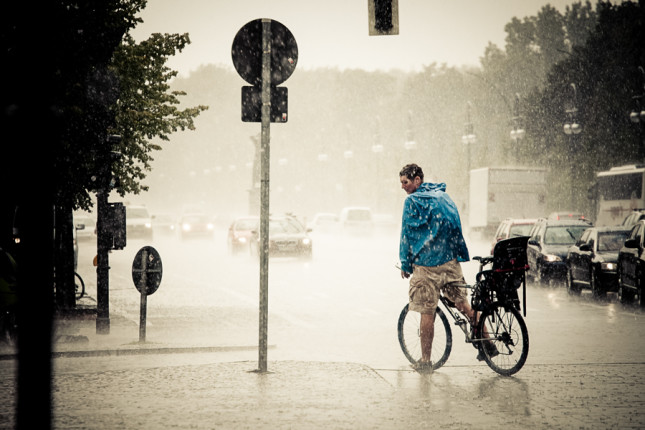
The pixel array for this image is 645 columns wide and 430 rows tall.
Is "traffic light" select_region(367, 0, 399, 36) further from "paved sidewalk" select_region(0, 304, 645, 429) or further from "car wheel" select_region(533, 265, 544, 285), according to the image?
"car wheel" select_region(533, 265, 544, 285)

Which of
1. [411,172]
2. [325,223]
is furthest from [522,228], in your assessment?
[325,223]

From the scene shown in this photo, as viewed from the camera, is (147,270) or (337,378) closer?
(337,378)

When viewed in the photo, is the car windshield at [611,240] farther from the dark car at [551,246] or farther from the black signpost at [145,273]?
the black signpost at [145,273]

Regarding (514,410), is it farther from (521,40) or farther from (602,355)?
(521,40)

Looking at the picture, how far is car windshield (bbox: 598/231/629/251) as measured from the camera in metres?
18.0

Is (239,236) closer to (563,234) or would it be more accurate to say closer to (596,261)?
(563,234)

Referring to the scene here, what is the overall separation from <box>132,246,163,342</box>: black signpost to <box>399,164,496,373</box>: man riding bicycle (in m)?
3.46

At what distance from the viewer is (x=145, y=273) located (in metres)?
10.7

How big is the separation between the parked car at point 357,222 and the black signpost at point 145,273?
135 ft

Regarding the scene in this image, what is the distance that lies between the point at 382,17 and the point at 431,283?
290cm

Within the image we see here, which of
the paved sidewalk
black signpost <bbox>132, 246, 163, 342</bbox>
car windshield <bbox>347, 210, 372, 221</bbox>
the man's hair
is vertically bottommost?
the paved sidewalk

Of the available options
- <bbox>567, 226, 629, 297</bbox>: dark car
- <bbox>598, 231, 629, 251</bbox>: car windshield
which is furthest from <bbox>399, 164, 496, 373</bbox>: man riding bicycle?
<bbox>598, 231, 629, 251</bbox>: car windshield

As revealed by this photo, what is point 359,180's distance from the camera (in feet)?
280

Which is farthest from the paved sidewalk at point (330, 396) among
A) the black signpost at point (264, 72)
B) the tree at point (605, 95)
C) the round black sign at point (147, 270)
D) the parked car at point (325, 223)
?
the parked car at point (325, 223)
